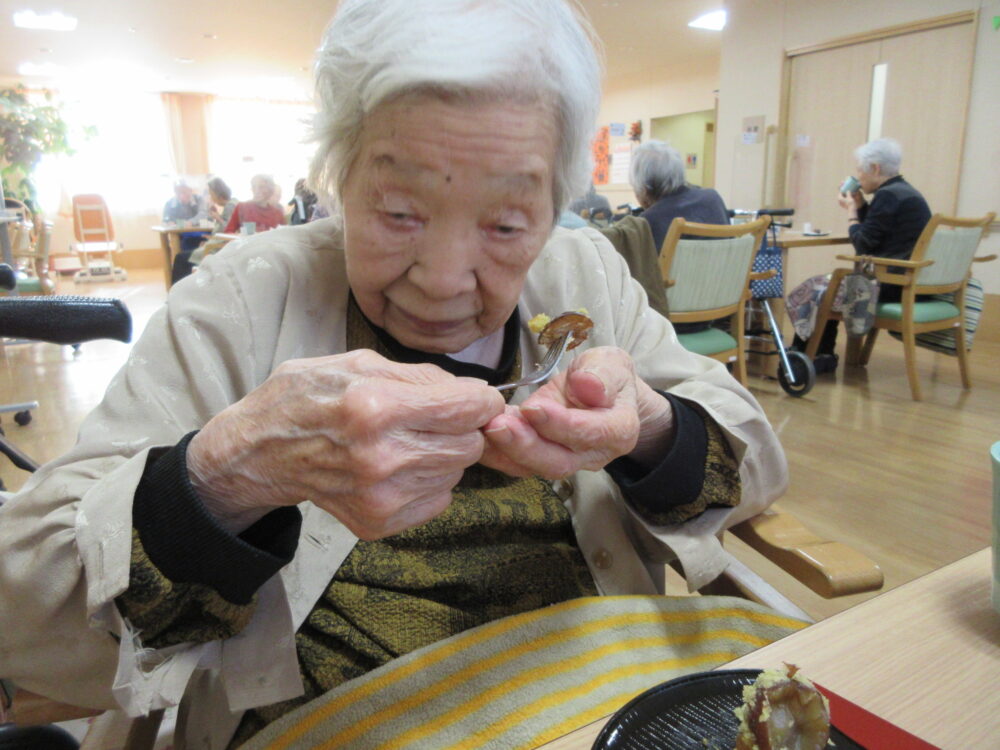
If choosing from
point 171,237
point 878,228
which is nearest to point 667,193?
point 878,228

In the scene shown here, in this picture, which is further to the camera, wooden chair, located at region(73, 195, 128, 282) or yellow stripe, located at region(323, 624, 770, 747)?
wooden chair, located at region(73, 195, 128, 282)

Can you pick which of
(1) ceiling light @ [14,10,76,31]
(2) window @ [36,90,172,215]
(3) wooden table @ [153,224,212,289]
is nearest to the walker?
(3) wooden table @ [153,224,212,289]

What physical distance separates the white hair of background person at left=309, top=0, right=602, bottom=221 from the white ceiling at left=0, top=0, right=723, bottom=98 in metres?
5.78

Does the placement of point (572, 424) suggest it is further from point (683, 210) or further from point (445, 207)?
point (683, 210)

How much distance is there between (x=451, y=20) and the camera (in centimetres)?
72

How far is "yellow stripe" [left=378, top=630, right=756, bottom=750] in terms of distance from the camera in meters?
0.63

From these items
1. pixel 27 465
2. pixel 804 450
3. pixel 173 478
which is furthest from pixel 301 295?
pixel 804 450

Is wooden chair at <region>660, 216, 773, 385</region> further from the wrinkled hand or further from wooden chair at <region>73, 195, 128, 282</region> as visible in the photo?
wooden chair at <region>73, 195, 128, 282</region>

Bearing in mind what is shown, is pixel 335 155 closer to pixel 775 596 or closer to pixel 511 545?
pixel 511 545

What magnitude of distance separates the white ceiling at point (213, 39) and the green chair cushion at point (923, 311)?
138 inches

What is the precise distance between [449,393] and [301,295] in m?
0.38

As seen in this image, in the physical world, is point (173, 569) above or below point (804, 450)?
above

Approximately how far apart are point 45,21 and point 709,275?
8.67m

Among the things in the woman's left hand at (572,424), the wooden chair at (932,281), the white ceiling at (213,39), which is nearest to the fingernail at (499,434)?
the woman's left hand at (572,424)
